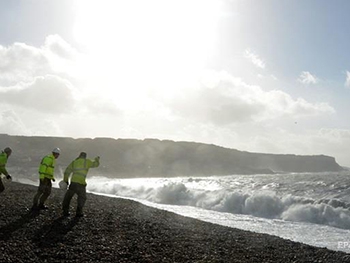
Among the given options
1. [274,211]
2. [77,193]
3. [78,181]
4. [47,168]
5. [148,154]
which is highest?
[148,154]

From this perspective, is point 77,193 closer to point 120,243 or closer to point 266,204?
point 120,243

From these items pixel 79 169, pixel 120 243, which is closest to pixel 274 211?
pixel 79 169

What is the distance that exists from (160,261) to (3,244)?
364 centimetres

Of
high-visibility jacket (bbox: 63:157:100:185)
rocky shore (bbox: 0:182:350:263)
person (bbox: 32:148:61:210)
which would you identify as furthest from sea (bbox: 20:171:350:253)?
person (bbox: 32:148:61:210)

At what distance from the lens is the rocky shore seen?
8.76 metres

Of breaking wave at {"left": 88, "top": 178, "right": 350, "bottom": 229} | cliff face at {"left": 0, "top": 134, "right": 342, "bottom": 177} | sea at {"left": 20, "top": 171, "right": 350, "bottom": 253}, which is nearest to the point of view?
sea at {"left": 20, "top": 171, "right": 350, "bottom": 253}

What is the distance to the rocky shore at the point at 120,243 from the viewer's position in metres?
8.76

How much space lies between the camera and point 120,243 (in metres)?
10.2

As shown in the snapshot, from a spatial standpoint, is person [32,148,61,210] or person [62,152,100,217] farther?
person [32,148,61,210]

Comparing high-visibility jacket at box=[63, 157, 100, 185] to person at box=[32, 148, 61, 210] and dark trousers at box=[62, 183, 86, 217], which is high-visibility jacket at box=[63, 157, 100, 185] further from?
person at box=[32, 148, 61, 210]

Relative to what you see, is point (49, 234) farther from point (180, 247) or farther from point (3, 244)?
point (180, 247)

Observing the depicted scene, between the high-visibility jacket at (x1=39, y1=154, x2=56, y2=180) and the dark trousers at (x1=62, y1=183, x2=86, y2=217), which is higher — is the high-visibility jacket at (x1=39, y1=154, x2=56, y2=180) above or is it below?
above

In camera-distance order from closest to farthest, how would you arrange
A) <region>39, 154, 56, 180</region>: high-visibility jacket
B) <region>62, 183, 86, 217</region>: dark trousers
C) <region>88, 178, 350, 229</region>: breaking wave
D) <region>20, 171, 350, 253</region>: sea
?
<region>62, 183, 86, 217</region>: dark trousers
<region>39, 154, 56, 180</region>: high-visibility jacket
<region>20, 171, 350, 253</region>: sea
<region>88, 178, 350, 229</region>: breaking wave

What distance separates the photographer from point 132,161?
501 ft
